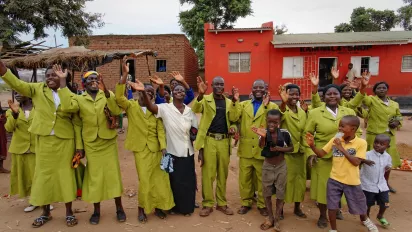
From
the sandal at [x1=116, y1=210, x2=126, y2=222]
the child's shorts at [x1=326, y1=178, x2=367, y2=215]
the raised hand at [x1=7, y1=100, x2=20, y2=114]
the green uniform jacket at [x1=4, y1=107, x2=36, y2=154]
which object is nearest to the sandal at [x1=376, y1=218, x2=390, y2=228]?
the child's shorts at [x1=326, y1=178, x2=367, y2=215]

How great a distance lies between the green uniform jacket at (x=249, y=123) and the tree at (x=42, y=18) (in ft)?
31.9

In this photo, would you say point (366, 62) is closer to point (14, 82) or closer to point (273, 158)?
point (273, 158)

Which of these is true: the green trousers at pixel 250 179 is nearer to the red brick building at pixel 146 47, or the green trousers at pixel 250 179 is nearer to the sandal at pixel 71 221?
the sandal at pixel 71 221

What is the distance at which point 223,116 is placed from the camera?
395 centimetres

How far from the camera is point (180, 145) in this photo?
12.6 feet

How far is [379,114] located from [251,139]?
2210mm

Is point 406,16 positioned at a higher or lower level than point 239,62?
higher

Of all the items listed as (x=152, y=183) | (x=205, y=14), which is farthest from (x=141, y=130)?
(x=205, y=14)

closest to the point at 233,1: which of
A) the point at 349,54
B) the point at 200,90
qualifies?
the point at 349,54

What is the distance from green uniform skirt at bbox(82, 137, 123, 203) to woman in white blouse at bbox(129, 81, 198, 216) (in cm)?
70

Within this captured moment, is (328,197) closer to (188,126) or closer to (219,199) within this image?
(219,199)

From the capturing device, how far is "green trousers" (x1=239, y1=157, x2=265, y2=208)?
3.94m

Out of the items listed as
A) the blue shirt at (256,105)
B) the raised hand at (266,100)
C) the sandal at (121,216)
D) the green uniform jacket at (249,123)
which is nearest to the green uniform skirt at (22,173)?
the sandal at (121,216)

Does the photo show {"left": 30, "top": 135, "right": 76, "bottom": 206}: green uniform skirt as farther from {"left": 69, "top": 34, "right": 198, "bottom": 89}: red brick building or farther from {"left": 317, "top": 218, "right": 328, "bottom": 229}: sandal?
{"left": 69, "top": 34, "right": 198, "bottom": 89}: red brick building
